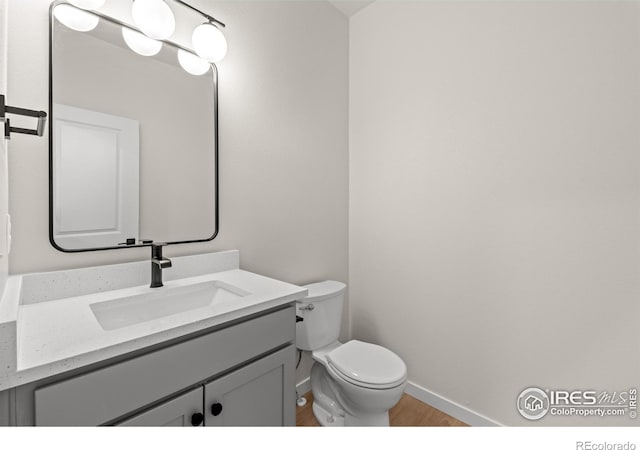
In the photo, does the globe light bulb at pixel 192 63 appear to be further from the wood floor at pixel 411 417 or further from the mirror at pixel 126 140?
the wood floor at pixel 411 417

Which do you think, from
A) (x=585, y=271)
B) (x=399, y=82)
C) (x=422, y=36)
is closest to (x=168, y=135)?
(x=399, y=82)

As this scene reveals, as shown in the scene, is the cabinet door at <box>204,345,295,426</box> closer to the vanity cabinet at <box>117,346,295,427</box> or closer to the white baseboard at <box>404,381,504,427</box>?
the vanity cabinet at <box>117,346,295,427</box>

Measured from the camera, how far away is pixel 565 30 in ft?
4.43

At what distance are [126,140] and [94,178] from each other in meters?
0.19

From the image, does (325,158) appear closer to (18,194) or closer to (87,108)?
(87,108)

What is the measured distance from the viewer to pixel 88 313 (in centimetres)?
91

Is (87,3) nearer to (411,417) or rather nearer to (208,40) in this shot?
(208,40)

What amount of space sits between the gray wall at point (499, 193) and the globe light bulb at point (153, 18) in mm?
Result: 1302

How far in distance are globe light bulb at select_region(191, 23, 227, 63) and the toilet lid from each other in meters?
1.57

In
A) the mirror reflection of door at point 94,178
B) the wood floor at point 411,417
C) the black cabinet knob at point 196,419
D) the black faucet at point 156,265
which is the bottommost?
the wood floor at point 411,417

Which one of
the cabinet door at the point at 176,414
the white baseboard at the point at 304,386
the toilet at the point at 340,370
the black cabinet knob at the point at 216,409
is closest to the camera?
the cabinet door at the point at 176,414

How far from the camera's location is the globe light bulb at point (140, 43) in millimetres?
1193

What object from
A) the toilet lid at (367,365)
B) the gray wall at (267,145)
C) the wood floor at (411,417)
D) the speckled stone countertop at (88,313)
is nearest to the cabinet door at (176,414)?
the speckled stone countertop at (88,313)

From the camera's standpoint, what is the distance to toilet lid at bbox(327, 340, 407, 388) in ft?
4.63
